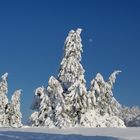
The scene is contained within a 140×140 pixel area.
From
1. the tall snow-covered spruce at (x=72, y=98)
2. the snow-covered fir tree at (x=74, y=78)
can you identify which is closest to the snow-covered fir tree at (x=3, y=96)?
the tall snow-covered spruce at (x=72, y=98)

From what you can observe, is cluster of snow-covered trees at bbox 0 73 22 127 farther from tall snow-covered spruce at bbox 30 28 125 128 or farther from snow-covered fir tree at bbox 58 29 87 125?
snow-covered fir tree at bbox 58 29 87 125

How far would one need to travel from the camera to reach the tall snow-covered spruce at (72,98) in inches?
1694

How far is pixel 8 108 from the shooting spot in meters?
71.2

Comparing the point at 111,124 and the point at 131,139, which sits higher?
the point at 111,124

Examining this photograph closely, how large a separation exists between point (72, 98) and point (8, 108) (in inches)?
1196

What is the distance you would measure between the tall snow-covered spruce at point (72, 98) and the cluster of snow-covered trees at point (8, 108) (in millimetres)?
21551

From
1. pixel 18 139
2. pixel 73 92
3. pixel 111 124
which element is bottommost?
pixel 18 139

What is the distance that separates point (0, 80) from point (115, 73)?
85.0 ft

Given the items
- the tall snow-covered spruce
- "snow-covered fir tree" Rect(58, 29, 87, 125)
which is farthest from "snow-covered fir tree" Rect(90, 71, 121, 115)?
"snow-covered fir tree" Rect(58, 29, 87, 125)

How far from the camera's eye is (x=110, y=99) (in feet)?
153

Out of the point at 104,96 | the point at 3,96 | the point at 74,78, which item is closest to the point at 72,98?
the point at 74,78

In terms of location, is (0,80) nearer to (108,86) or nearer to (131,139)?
(108,86)

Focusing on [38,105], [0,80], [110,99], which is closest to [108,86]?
[110,99]

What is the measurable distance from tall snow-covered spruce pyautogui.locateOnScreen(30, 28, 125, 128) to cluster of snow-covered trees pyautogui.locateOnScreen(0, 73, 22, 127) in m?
21.6
